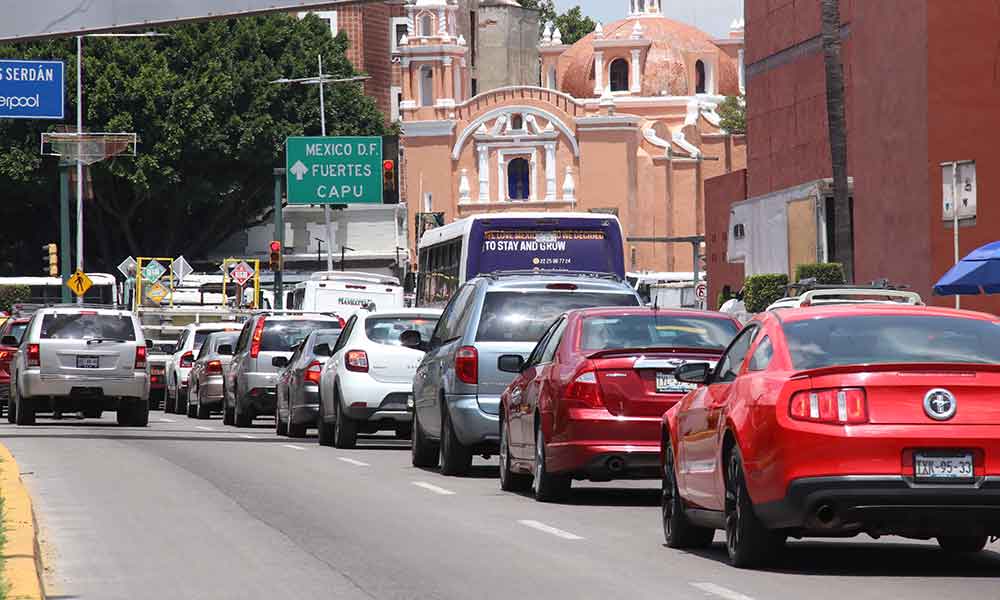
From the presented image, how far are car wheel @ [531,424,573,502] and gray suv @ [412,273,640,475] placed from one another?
260cm

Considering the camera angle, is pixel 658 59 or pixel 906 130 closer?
pixel 906 130

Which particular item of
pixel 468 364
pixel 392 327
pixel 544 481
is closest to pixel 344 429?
pixel 392 327

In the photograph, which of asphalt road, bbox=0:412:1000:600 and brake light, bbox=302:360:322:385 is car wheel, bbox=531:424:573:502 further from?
brake light, bbox=302:360:322:385

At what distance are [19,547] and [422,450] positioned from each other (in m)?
10.5

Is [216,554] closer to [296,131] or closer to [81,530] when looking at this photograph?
[81,530]

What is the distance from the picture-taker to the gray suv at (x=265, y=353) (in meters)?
33.2

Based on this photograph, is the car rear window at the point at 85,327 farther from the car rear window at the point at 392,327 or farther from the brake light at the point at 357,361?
the brake light at the point at 357,361

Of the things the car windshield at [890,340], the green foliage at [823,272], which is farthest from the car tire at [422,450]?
the green foliage at [823,272]

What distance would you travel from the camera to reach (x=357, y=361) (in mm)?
25062

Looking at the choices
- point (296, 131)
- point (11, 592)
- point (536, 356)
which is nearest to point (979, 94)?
point (536, 356)

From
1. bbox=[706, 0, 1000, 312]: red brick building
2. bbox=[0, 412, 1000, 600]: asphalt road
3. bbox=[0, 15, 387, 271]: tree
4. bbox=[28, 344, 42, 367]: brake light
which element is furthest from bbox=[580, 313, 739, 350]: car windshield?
bbox=[0, 15, 387, 271]: tree

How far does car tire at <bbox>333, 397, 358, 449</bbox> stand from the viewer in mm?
25469

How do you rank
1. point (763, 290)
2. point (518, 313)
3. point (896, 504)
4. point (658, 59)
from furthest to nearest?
point (658, 59), point (763, 290), point (518, 313), point (896, 504)

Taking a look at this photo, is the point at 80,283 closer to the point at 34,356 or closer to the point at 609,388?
the point at 34,356
